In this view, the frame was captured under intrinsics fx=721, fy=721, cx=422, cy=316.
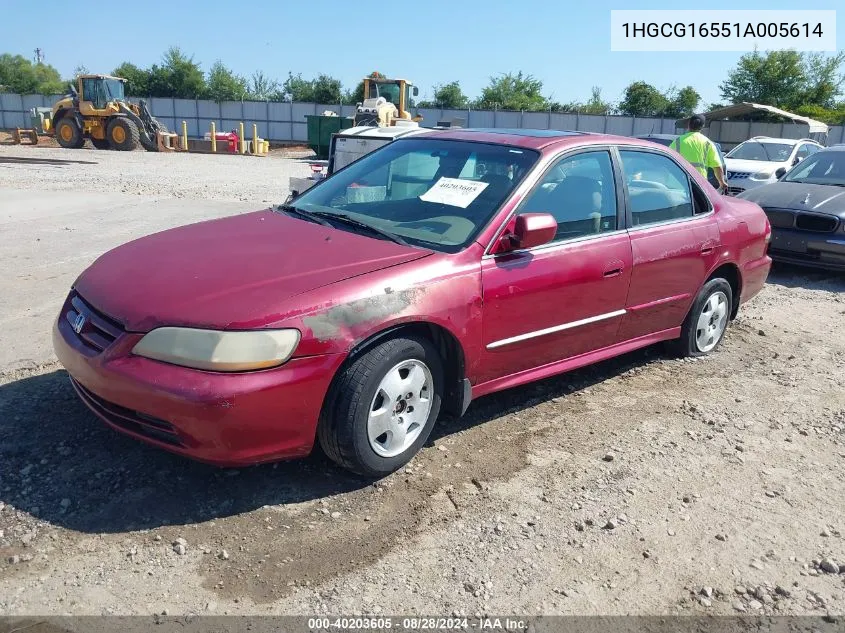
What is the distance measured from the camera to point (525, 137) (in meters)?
4.34

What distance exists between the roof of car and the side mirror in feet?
2.13

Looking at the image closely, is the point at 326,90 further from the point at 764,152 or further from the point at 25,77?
the point at 764,152

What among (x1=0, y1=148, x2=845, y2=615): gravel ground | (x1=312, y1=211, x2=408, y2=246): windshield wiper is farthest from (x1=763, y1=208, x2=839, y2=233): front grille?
(x1=312, y1=211, x2=408, y2=246): windshield wiper

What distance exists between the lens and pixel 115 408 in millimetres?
3129

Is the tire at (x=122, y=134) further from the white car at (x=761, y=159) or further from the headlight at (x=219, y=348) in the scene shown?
the headlight at (x=219, y=348)

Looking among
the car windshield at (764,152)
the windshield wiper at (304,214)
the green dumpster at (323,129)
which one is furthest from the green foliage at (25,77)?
the windshield wiper at (304,214)

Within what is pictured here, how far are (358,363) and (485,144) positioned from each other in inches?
70.4

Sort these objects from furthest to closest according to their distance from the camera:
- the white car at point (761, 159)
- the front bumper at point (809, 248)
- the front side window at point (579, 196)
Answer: the white car at point (761, 159)
the front bumper at point (809, 248)
the front side window at point (579, 196)

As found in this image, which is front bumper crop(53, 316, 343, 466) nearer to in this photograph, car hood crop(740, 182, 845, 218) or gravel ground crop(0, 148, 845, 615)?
gravel ground crop(0, 148, 845, 615)

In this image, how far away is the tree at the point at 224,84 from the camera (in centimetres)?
6038

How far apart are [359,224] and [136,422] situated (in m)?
1.57

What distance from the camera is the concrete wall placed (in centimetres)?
3622

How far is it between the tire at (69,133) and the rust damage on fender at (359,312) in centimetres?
3009

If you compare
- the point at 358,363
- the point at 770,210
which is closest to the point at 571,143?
the point at 358,363
